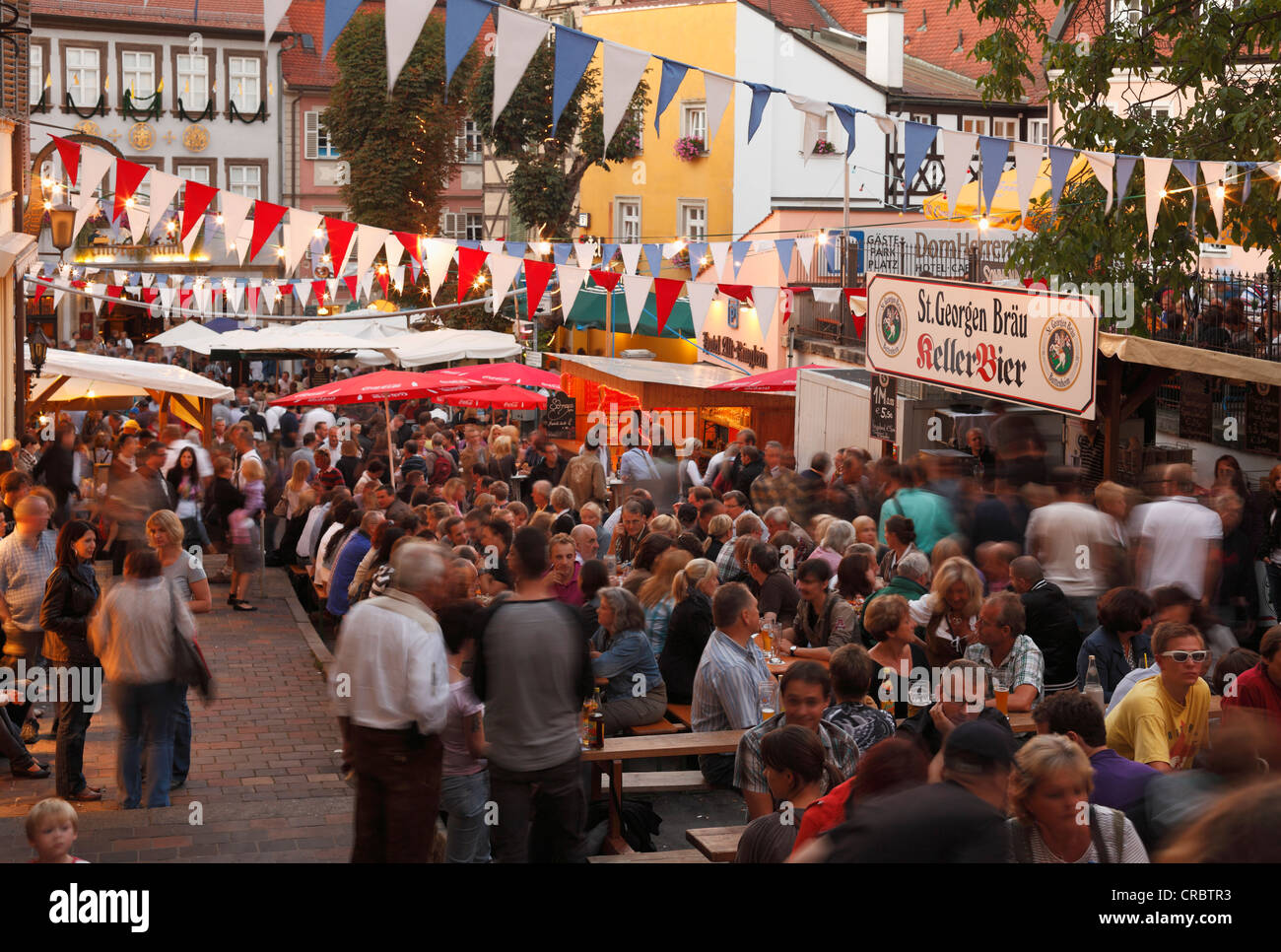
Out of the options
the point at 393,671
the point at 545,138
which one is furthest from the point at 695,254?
the point at 393,671

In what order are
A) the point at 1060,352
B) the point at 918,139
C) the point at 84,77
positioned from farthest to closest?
the point at 84,77 → the point at 1060,352 → the point at 918,139

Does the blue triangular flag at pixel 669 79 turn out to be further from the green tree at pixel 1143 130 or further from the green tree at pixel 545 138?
the green tree at pixel 545 138

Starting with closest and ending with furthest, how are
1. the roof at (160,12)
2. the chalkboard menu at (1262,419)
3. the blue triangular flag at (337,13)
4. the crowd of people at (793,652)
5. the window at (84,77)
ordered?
the crowd of people at (793,652)
the blue triangular flag at (337,13)
the chalkboard menu at (1262,419)
the roof at (160,12)
the window at (84,77)

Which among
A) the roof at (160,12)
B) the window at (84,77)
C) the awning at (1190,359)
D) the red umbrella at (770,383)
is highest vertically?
the roof at (160,12)

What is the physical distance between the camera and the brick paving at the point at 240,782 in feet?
22.9

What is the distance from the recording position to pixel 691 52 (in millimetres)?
35375

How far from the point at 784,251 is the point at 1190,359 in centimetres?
1070

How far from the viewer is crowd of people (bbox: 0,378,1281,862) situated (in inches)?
179

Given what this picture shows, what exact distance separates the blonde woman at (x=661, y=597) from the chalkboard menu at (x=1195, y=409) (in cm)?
812

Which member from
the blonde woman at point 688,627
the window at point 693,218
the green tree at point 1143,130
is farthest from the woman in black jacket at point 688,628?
the window at point 693,218

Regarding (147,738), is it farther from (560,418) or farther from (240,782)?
(560,418)

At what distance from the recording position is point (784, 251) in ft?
72.4

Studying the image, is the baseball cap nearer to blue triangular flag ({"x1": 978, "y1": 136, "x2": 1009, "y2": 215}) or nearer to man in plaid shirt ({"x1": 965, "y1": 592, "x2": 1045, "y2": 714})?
man in plaid shirt ({"x1": 965, "y1": 592, "x2": 1045, "y2": 714})
